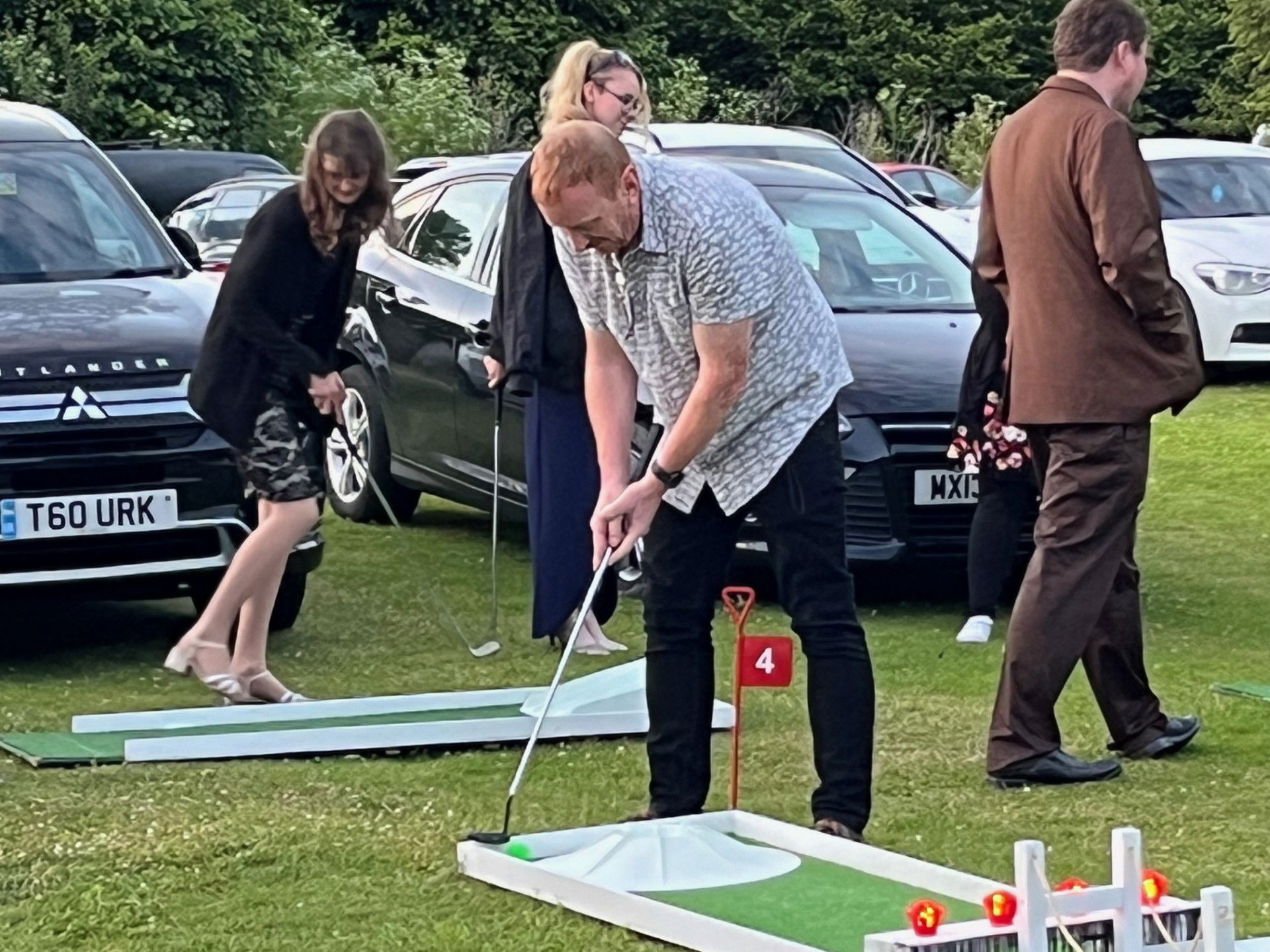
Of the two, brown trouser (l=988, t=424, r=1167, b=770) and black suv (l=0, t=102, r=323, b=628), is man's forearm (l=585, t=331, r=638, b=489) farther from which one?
black suv (l=0, t=102, r=323, b=628)

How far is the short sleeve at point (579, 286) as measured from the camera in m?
5.32

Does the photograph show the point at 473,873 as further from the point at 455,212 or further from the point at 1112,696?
the point at 455,212

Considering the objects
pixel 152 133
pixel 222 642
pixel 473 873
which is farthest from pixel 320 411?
pixel 152 133

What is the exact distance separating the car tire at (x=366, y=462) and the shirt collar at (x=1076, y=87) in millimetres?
4813

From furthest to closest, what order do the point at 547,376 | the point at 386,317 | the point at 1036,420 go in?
the point at 386,317
the point at 547,376
the point at 1036,420

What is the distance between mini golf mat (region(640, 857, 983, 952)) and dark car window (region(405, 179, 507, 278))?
543 cm

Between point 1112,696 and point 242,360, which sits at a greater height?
point 242,360

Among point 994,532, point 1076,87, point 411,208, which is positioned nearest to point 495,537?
point 994,532

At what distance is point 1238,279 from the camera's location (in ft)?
51.1

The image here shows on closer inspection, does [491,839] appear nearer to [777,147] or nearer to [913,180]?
[777,147]

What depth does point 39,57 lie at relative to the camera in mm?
32594

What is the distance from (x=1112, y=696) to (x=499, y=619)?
10.1ft

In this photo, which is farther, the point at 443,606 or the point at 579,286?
the point at 443,606

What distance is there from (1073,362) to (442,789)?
1.91 m
